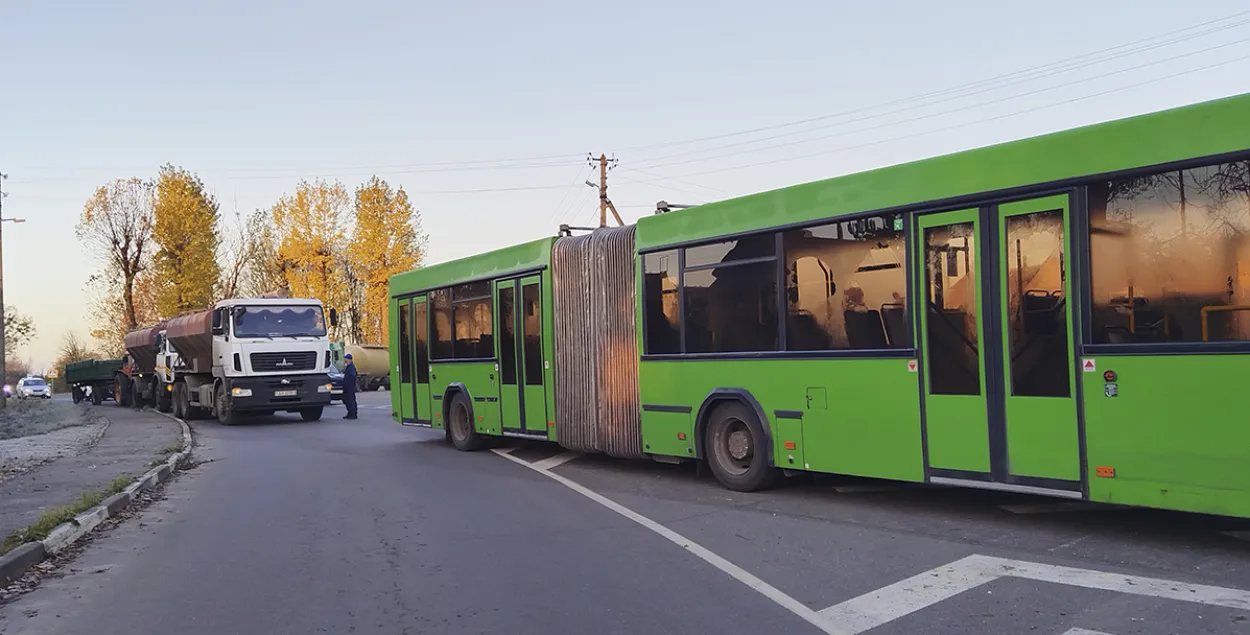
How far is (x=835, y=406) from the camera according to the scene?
921 cm

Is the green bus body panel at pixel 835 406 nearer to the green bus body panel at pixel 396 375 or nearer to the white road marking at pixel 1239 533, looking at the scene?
the white road marking at pixel 1239 533

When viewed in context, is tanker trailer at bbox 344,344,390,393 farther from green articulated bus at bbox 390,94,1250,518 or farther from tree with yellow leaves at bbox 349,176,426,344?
green articulated bus at bbox 390,94,1250,518

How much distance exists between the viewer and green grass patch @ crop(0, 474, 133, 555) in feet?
26.5

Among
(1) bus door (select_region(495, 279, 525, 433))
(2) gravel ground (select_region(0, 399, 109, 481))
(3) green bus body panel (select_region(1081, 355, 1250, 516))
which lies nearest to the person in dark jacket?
(2) gravel ground (select_region(0, 399, 109, 481))

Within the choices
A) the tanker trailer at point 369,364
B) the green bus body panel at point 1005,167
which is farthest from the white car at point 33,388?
the green bus body panel at point 1005,167

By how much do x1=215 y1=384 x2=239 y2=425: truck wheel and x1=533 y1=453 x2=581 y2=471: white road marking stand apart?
45.4ft

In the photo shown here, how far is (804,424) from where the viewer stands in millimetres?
9531

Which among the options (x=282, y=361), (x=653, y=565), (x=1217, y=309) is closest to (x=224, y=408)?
(x=282, y=361)

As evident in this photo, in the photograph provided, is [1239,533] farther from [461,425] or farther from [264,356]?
[264,356]

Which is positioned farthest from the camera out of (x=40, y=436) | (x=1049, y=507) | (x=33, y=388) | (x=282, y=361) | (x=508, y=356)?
(x=33, y=388)

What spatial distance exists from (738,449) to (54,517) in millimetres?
6584

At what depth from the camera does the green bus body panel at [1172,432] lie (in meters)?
6.46

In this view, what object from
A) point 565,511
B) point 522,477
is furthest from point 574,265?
point 565,511

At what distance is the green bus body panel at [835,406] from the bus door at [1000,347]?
0.28 metres
